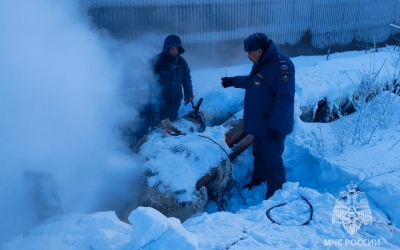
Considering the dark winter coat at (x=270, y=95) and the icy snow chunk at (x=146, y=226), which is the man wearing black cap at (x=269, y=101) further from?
the icy snow chunk at (x=146, y=226)

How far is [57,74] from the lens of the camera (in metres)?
3.51

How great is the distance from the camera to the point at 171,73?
5.27 m

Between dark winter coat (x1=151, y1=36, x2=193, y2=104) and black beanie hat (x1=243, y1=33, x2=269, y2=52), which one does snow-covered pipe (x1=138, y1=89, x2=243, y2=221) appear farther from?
black beanie hat (x1=243, y1=33, x2=269, y2=52)

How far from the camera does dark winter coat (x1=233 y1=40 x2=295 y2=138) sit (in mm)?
3643

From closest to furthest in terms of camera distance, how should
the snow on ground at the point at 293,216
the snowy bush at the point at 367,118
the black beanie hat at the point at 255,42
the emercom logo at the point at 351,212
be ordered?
the snow on ground at the point at 293,216 → the emercom logo at the point at 351,212 → the black beanie hat at the point at 255,42 → the snowy bush at the point at 367,118

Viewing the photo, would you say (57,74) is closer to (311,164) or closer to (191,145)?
(191,145)

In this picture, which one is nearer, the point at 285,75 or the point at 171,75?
the point at 285,75

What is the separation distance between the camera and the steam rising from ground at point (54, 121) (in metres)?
3.14

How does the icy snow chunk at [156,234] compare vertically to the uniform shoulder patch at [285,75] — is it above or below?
below

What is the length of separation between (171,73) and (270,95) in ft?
6.48

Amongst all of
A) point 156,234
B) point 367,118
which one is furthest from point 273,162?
point 367,118

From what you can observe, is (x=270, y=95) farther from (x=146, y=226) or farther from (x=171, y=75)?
(x=146, y=226)

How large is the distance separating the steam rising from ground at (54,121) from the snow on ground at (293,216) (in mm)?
545

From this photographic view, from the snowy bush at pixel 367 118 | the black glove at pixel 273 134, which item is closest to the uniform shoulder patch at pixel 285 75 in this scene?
the black glove at pixel 273 134
